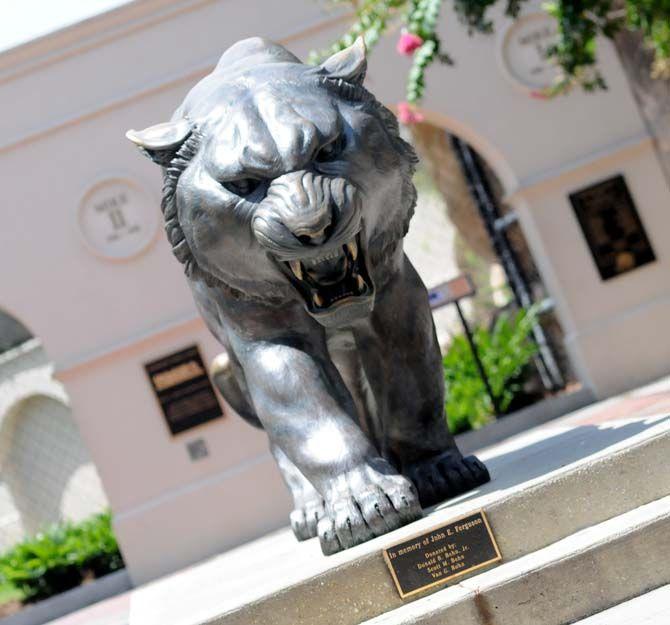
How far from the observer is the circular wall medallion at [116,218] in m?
10.3

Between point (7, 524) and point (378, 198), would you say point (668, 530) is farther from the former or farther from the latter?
point (7, 524)

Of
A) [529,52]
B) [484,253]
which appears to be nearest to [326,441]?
[529,52]

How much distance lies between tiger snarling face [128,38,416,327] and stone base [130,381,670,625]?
2.18 feet

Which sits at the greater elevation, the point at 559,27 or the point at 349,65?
the point at 559,27

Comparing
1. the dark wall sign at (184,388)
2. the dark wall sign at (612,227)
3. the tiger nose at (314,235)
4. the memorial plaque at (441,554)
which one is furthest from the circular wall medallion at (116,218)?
the memorial plaque at (441,554)

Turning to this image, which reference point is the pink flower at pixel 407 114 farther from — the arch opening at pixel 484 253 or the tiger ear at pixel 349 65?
the tiger ear at pixel 349 65

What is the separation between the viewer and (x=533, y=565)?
2842 mm

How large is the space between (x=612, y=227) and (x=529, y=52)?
162cm

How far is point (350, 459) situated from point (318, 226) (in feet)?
2.08

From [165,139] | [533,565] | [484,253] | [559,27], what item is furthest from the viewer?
[484,253]

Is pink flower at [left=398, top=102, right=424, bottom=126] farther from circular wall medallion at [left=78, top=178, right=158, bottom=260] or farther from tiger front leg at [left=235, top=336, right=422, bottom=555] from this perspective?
tiger front leg at [left=235, top=336, right=422, bottom=555]

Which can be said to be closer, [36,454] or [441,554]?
[441,554]

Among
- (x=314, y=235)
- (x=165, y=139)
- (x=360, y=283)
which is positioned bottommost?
(x=360, y=283)

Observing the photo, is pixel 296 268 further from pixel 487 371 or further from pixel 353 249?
pixel 487 371
